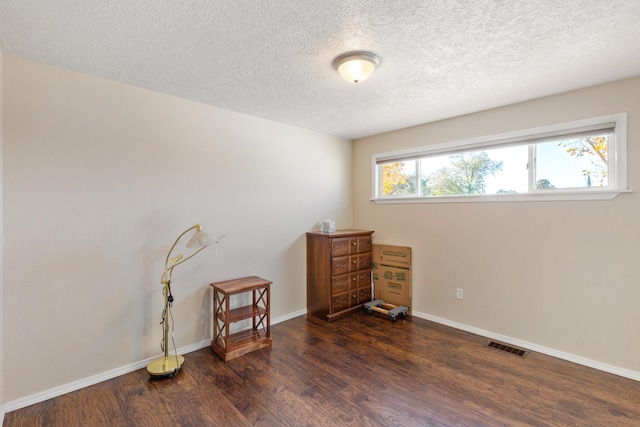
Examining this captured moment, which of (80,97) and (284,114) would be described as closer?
(80,97)

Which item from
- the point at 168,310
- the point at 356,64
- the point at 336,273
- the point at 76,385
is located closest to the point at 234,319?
the point at 168,310

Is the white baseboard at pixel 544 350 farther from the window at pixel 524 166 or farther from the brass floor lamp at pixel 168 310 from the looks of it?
the brass floor lamp at pixel 168 310

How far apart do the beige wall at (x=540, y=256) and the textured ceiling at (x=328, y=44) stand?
0.26 metres

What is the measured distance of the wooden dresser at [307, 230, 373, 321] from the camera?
3529 mm

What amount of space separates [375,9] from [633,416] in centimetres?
301

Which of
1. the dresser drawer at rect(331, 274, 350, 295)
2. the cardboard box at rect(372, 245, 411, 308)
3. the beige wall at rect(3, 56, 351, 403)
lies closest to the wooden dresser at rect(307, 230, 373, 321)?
the dresser drawer at rect(331, 274, 350, 295)

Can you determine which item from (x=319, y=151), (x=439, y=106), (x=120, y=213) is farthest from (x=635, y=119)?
(x=120, y=213)

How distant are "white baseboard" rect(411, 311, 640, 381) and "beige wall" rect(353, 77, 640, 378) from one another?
3 cm

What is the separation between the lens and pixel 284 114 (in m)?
3.19

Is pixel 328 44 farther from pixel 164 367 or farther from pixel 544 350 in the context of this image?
pixel 544 350

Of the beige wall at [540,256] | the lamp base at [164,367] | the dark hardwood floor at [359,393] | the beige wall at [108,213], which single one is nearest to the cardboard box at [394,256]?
the beige wall at [540,256]

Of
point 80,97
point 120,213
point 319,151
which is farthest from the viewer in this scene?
point 319,151

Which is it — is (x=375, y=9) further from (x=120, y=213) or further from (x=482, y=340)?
(x=482, y=340)

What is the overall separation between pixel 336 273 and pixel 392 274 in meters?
0.83
